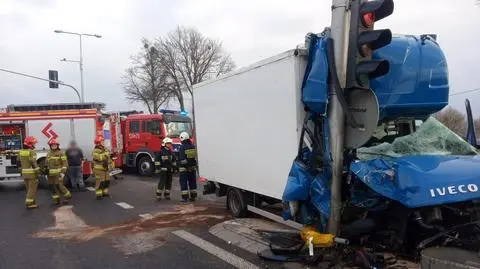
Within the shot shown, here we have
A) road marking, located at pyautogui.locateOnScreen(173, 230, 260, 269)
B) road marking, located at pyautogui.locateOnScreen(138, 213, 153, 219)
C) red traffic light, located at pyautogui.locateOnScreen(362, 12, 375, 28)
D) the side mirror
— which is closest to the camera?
red traffic light, located at pyautogui.locateOnScreen(362, 12, 375, 28)

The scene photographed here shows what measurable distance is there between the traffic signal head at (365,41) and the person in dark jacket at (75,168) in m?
11.8

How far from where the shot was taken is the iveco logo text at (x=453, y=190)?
4.62 meters

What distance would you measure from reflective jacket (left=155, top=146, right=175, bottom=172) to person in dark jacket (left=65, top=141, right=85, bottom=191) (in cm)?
372

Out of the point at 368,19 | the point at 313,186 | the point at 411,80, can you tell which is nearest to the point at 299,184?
the point at 313,186

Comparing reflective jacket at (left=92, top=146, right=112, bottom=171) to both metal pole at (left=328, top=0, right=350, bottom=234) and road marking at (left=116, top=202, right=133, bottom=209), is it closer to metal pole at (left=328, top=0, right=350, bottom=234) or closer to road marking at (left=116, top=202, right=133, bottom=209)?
road marking at (left=116, top=202, right=133, bottom=209)

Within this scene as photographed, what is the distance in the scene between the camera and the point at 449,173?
475 cm

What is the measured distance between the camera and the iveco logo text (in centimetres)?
462

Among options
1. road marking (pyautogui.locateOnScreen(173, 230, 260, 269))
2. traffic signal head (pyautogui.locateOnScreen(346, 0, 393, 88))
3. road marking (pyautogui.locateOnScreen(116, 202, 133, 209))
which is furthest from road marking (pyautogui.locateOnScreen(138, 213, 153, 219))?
Answer: traffic signal head (pyautogui.locateOnScreen(346, 0, 393, 88))

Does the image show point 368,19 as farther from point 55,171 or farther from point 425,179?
point 55,171

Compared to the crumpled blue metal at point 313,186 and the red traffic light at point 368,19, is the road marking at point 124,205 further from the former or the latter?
the red traffic light at point 368,19

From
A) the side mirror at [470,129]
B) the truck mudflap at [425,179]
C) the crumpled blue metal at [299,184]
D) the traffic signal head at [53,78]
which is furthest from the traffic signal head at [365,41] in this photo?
the traffic signal head at [53,78]

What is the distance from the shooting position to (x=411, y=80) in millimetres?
5645

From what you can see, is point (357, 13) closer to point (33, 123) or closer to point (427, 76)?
point (427, 76)

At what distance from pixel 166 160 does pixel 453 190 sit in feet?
30.3
